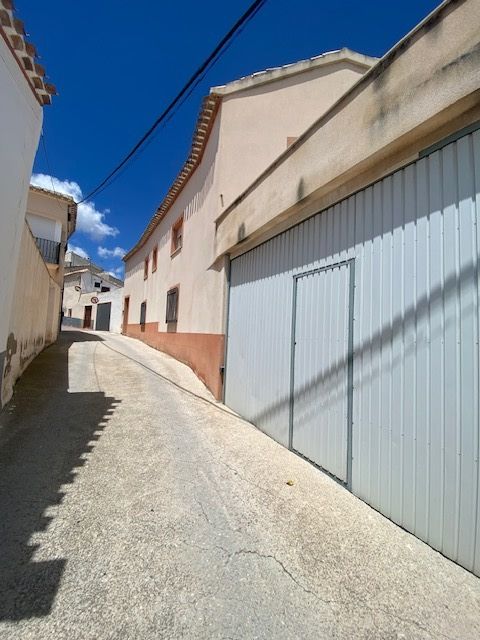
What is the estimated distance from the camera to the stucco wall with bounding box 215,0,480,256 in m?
2.53

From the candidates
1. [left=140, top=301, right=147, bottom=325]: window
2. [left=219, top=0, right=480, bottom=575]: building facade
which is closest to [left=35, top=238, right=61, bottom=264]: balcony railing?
[left=140, top=301, right=147, bottom=325]: window

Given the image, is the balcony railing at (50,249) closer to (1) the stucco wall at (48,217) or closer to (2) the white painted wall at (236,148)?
(1) the stucco wall at (48,217)

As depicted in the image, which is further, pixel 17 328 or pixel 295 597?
pixel 17 328

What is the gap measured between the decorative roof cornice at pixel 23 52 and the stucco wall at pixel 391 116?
3.46 metres

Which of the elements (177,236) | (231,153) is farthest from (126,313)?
(231,153)

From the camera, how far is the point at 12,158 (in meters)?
4.36

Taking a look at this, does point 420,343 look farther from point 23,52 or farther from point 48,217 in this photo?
point 48,217

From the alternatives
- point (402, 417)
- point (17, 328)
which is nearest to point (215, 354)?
point (17, 328)

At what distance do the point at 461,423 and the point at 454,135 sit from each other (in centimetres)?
211

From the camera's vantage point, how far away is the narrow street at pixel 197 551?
1.96m

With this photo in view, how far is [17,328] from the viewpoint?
Answer: 6.07 metres

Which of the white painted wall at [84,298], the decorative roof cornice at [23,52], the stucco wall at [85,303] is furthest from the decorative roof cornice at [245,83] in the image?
the white painted wall at [84,298]

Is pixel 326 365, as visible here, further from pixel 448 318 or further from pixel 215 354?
pixel 215 354

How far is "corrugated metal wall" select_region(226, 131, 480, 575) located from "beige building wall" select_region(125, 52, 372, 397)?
3.94m
